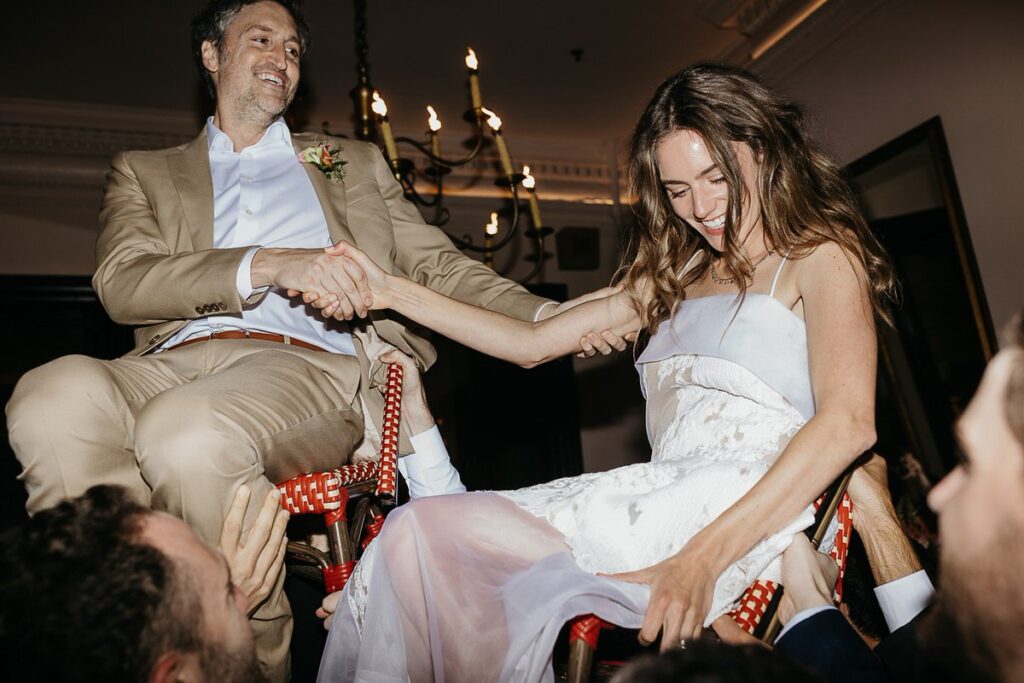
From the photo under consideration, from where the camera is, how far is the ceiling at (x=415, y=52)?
5.37 m

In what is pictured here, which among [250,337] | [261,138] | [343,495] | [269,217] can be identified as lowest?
[343,495]

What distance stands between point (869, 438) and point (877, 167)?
3949 millimetres

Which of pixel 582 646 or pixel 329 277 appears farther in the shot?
pixel 329 277

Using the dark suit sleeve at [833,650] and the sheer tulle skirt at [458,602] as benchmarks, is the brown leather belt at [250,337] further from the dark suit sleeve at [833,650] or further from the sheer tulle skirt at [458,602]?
the dark suit sleeve at [833,650]

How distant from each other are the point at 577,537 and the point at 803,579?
436mm

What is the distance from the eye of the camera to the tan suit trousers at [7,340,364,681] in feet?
6.13

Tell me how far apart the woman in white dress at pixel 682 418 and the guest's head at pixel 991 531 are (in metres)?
0.60

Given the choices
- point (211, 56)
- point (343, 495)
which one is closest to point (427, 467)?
point (343, 495)

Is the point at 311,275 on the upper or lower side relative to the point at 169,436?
upper

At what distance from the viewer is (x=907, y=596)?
6.43 feet

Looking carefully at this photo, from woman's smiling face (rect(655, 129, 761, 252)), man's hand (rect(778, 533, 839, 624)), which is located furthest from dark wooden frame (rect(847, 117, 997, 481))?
man's hand (rect(778, 533, 839, 624))

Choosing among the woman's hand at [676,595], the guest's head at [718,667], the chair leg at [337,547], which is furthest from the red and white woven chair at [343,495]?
the guest's head at [718,667]

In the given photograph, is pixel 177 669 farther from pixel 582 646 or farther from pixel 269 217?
pixel 269 217

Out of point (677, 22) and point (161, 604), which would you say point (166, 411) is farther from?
point (677, 22)
